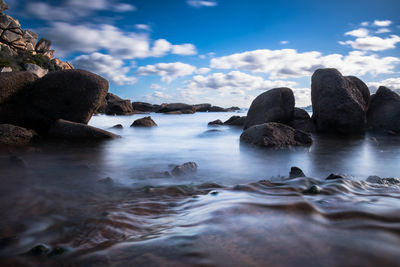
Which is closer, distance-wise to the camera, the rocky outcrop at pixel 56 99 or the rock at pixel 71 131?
the rock at pixel 71 131

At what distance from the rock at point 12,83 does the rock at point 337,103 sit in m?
10.2

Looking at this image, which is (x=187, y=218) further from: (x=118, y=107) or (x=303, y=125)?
(x=118, y=107)

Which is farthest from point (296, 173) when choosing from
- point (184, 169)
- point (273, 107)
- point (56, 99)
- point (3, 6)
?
point (3, 6)

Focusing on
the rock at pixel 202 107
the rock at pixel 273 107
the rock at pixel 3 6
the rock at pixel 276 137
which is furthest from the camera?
the rock at pixel 202 107

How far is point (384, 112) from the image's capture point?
1089 cm

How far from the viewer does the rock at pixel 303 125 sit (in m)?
10.5

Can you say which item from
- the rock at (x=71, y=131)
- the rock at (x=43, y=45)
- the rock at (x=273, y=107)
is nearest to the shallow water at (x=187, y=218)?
the rock at (x=71, y=131)

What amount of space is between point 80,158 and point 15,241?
3.44 m

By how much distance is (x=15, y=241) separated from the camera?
5.51 ft

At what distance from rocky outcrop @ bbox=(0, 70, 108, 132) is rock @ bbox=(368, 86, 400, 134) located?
37.2ft

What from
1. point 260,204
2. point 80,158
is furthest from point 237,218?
point 80,158

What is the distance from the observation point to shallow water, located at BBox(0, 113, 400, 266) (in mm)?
1400

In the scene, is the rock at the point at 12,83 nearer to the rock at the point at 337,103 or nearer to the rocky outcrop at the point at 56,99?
the rocky outcrop at the point at 56,99

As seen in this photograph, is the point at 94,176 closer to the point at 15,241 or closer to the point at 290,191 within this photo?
the point at 15,241
